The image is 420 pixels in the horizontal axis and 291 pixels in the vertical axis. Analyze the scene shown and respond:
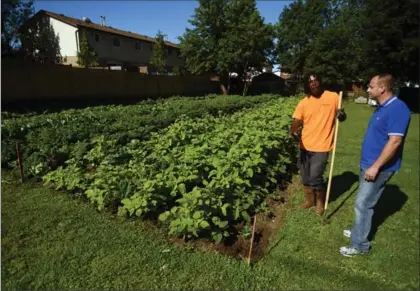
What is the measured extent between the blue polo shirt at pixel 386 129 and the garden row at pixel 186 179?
155cm

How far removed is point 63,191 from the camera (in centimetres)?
569

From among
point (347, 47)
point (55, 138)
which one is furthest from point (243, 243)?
point (347, 47)

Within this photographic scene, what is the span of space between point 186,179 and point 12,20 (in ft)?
113

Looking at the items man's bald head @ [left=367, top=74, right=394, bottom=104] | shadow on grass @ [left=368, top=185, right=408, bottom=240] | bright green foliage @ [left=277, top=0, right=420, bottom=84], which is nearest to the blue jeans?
shadow on grass @ [left=368, top=185, right=408, bottom=240]

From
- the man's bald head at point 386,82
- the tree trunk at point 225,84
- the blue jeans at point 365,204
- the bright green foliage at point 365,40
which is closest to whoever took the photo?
the man's bald head at point 386,82

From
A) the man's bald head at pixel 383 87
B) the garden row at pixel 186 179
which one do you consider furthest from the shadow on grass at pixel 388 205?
the man's bald head at pixel 383 87

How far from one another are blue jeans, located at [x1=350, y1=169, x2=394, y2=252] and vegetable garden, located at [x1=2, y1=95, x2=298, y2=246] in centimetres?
129

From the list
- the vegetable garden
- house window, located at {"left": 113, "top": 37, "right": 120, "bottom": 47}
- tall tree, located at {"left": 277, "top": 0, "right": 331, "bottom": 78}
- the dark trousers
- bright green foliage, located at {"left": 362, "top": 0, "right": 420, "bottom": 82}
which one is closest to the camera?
the vegetable garden

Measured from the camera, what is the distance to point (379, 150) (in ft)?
11.9

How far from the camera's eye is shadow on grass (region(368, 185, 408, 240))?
4.83m

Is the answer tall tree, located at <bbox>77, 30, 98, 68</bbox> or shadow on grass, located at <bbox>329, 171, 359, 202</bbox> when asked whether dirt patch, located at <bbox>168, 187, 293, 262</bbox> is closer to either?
shadow on grass, located at <bbox>329, 171, 359, 202</bbox>

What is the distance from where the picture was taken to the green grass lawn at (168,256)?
3.43m

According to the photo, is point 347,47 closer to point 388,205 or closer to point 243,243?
point 388,205

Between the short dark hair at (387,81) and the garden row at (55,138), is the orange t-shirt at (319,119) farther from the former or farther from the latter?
the garden row at (55,138)
